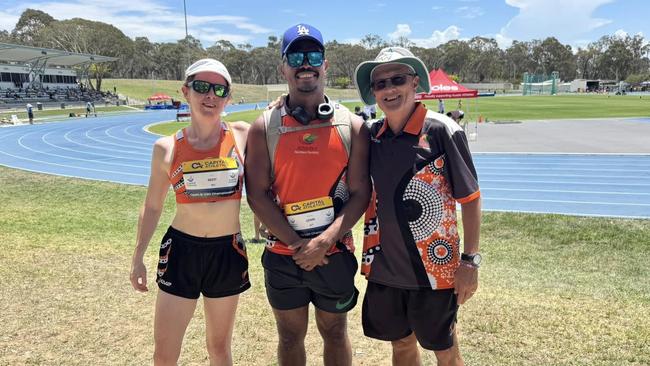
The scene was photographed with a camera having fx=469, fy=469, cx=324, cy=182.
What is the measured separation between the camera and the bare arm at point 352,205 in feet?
8.34

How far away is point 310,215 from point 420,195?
1.99ft

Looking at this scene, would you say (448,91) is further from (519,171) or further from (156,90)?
(156,90)

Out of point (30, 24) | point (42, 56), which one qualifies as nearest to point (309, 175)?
point (42, 56)

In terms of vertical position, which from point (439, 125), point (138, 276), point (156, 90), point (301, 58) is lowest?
point (138, 276)

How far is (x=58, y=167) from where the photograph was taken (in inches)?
568

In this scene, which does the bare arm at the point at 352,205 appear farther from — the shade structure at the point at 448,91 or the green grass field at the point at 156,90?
the green grass field at the point at 156,90

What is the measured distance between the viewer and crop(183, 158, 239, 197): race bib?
271cm

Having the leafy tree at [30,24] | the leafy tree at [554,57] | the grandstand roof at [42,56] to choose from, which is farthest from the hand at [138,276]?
the leafy tree at [554,57]

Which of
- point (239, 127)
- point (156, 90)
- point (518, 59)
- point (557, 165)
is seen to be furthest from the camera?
point (518, 59)

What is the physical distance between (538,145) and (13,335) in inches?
663

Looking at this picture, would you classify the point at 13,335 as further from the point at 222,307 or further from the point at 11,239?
the point at 11,239

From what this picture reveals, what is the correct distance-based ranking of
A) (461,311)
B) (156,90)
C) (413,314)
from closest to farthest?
(413,314) → (461,311) → (156,90)

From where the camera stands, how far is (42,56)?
174 ft

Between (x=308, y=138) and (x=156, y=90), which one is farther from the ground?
(x=156, y=90)
